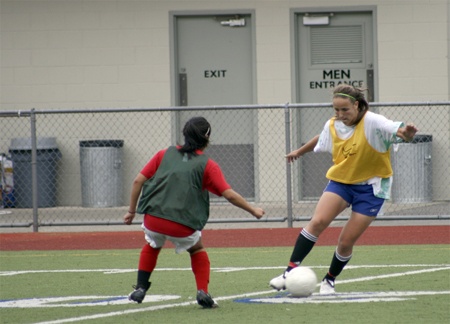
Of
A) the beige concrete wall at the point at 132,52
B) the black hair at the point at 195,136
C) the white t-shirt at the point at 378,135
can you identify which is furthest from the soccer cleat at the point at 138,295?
the beige concrete wall at the point at 132,52

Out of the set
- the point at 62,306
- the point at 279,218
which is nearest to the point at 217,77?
the point at 279,218

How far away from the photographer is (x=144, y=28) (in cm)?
1792

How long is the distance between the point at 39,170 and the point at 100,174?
1009 millimetres

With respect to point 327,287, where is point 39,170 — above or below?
above

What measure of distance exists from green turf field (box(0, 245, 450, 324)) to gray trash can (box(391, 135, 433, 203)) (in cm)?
434

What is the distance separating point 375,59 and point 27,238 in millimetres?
6396

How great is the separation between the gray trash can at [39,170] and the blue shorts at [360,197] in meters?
9.90

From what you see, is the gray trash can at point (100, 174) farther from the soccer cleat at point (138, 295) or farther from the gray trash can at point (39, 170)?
the soccer cleat at point (138, 295)

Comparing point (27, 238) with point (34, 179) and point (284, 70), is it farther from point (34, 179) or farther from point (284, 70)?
point (284, 70)

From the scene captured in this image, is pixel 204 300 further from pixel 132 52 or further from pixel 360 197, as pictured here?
pixel 132 52

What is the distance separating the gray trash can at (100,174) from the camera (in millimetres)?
17609

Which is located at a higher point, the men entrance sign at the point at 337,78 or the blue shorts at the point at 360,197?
the men entrance sign at the point at 337,78

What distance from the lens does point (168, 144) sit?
17.9 meters

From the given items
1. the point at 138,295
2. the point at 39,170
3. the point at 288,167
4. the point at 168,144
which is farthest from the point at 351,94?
the point at 39,170
